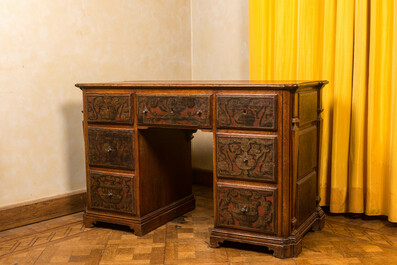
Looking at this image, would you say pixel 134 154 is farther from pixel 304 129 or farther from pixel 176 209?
pixel 304 129

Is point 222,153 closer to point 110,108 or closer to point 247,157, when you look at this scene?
point 247,157

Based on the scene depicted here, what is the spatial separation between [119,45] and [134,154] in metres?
1.03

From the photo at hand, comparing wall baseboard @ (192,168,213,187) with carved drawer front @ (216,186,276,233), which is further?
wall baseboard @ (192,168,213,187)

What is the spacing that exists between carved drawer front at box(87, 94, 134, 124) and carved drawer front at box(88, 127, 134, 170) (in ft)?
0.21

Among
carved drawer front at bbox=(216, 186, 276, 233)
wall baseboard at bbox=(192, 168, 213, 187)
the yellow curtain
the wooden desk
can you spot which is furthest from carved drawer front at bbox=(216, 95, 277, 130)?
wall baseboard at bbox=(192, 168, 213, 187)

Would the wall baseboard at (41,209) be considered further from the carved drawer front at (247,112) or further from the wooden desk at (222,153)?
the carved drawer front at (247,112)

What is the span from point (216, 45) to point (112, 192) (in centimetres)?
150

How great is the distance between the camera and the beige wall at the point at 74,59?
2961 millimetres

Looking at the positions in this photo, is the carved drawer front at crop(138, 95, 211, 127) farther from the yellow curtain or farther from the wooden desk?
the yellow curtain

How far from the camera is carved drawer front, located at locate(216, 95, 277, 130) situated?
7.73ft

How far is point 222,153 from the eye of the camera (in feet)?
8.21

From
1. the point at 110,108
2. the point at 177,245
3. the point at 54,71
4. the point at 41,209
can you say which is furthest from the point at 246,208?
the point at 54,71

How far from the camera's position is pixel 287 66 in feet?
10.5

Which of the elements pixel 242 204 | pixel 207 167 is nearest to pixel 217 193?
pixel 242 204
